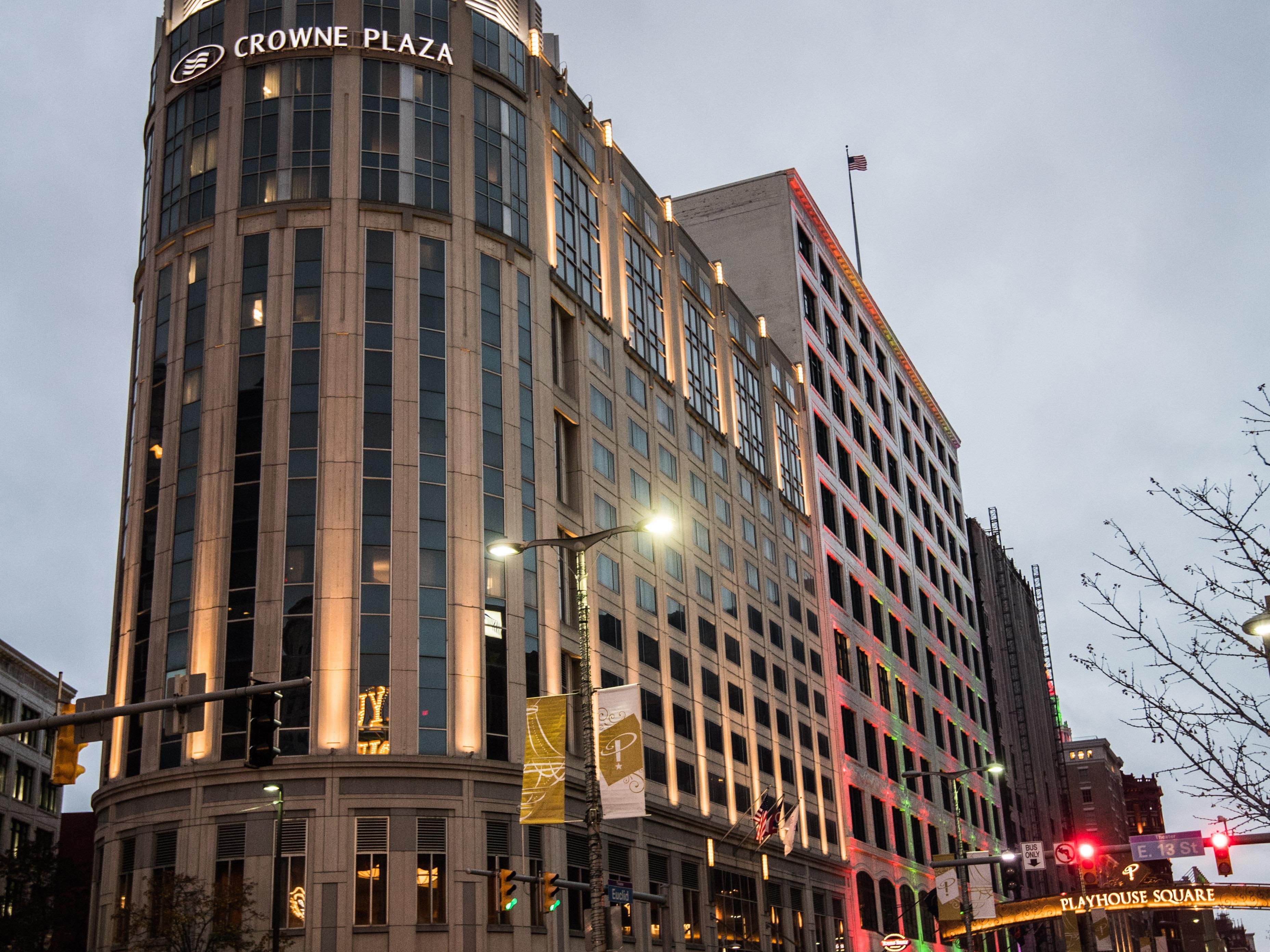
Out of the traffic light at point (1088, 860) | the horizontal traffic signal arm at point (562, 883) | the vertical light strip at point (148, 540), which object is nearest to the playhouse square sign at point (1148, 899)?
the traffic light at point (1088, 860)

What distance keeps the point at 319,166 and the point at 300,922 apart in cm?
3037

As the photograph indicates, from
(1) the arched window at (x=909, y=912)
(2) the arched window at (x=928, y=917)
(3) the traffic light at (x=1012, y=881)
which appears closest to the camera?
(1) the arched window at (x=909, y=912)

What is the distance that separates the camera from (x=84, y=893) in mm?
67875

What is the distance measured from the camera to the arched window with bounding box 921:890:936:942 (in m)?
99.8

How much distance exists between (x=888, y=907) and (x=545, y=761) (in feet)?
220

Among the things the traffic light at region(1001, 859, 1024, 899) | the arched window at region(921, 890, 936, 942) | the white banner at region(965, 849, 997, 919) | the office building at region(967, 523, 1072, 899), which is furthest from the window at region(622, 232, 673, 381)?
the office building at region(967, 523, 1072, 899)

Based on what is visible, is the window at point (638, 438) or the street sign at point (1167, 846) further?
the window at point (638, 438)

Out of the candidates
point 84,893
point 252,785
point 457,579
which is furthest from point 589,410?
point 84,893

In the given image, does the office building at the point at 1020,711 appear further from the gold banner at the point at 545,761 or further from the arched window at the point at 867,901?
the gold banner at the point at 545,761

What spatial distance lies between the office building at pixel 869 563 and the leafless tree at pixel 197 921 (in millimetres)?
49058

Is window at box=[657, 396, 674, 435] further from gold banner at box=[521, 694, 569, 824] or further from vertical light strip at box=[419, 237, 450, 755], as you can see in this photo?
gold banner at box=[521, 694, 569, 824]

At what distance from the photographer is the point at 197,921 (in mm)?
47219

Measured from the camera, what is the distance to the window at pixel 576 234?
67.0 meters

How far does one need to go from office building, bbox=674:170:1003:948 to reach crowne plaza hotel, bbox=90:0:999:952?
20.0 metres
